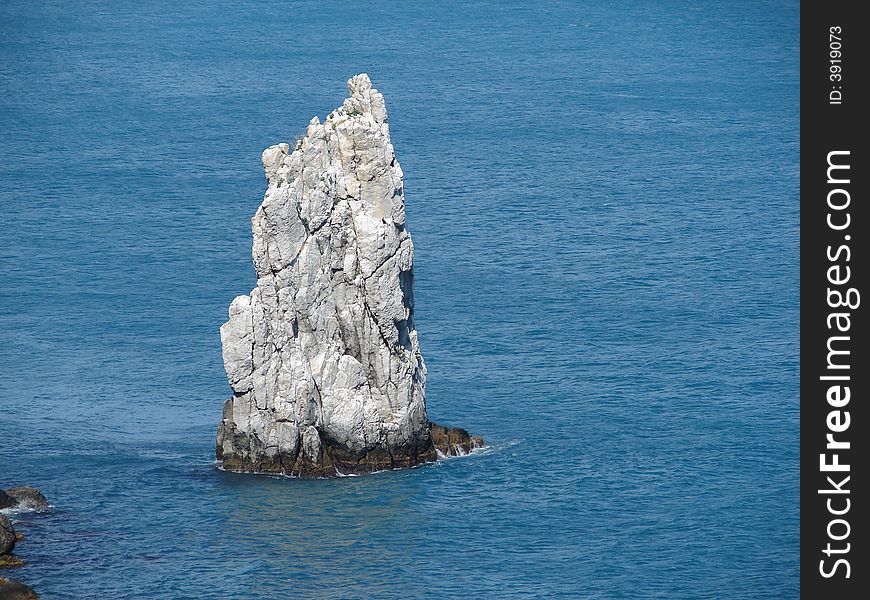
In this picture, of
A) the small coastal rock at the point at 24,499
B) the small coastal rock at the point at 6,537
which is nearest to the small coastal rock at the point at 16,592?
the small coastal rock at the point at 6,537

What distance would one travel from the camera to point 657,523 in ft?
411

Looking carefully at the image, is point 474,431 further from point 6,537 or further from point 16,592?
point 16,592

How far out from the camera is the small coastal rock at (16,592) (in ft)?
357

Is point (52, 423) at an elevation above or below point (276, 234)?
below

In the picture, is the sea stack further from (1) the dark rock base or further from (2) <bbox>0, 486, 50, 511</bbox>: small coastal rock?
(2) <bbox>0, 486, 50, 511</bbox>: small coastal rock

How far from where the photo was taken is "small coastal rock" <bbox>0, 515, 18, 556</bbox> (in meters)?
116

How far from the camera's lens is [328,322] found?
13300 cm
